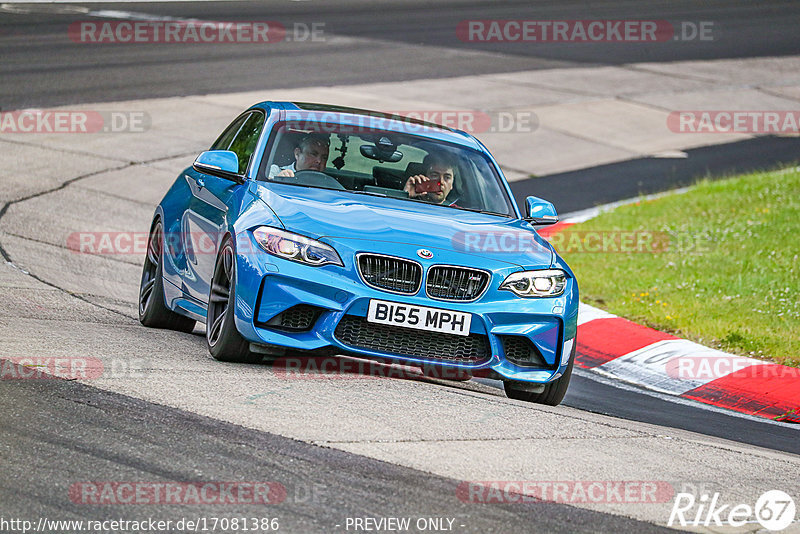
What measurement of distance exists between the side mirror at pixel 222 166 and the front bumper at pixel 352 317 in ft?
3.42

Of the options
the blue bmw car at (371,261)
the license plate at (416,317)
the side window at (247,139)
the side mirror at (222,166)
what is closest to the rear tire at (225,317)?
the blue bmw car at (371,261)

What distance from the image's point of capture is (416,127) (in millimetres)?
8875

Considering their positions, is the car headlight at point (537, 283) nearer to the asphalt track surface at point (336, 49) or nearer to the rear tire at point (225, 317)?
the rear tire at point (225, 317)

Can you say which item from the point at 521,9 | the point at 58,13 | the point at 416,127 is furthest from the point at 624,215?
the point at 521,9

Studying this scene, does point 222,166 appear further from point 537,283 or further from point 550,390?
point 550,390

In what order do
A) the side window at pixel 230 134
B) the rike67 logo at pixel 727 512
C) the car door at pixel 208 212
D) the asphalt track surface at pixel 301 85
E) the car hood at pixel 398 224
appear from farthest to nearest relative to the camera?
the side window at pixel 230 134, the car door at pixel 208 212, the car hood at pixel 398 224, the rike67 logo at pixel 727 512, the asphalt track surface at pixel 301 85

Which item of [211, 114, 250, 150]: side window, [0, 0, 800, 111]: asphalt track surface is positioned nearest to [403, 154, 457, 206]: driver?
[211, 114, 250, 150]: side window

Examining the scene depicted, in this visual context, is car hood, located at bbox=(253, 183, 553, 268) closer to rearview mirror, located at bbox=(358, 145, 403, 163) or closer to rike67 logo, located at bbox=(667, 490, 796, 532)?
rearview mirror, located at bbox=(358, 145, 403, 163)

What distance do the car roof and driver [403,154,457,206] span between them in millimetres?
278

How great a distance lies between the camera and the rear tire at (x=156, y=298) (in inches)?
355

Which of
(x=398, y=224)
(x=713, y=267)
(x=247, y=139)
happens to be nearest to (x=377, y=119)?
(x=247, y=139)

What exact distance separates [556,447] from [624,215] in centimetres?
1009

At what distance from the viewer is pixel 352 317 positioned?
6.97 metres

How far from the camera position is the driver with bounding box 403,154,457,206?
8305 mm
